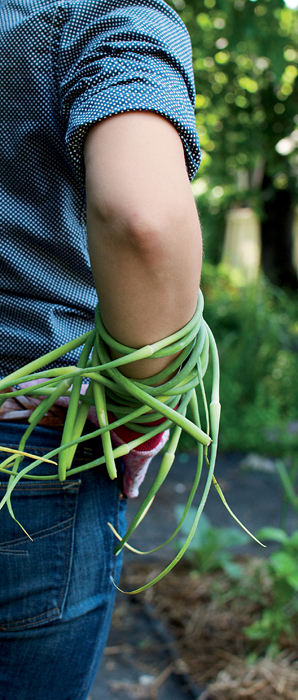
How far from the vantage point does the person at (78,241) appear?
584mm

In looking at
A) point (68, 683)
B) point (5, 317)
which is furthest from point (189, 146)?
point (68, 683)

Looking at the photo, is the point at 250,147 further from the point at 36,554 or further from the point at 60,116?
the point at 36,554

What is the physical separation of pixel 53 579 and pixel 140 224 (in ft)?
1.95

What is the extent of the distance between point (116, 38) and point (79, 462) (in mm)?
598

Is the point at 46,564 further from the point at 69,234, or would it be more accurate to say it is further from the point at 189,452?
the point at 189,452

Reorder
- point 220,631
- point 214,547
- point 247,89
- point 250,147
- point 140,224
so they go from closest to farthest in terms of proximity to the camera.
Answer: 1. point 140,224
2. point 220,631
3. point 214,547
4. point 247,89
5. point 250,147

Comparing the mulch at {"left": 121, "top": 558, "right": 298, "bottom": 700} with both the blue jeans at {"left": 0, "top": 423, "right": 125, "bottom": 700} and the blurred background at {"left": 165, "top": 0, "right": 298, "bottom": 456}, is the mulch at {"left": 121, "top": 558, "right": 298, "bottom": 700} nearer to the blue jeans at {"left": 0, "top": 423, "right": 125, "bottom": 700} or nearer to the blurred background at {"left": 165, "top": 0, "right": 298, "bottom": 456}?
the blue jeans at {"left": 0, "top": 423, "right": 125, "bottom": 700}

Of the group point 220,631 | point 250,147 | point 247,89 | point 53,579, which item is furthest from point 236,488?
point 53,579

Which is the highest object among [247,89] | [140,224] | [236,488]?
[140,224]

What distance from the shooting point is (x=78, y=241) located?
85 cm

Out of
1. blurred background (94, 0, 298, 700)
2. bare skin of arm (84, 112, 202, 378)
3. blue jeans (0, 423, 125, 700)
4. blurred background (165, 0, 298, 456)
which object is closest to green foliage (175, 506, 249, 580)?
blurred background (94, 0, 298, 700)

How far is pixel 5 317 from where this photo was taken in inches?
34.2

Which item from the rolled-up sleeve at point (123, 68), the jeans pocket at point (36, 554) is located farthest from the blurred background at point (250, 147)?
the jeans pocket at point (36, 554)

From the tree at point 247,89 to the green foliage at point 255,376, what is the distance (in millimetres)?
1240
